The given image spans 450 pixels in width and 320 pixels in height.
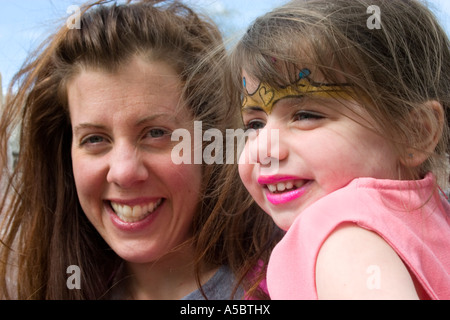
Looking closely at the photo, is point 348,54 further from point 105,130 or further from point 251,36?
point 105,130

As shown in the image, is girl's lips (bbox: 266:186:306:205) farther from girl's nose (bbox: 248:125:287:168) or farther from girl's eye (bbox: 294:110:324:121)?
girl's eye (bbox: 294:110:324:121)

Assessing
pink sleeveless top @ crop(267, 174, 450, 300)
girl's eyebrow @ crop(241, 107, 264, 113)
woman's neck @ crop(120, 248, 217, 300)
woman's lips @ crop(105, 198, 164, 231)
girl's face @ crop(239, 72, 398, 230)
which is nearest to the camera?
pink sleeveless top @ crop(267, 174, 450, 300)

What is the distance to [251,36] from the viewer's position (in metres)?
1.59

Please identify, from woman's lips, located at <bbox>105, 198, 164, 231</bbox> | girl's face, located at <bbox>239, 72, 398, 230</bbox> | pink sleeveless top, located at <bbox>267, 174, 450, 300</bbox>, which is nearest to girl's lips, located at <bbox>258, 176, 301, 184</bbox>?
girl's face, located at <bbox>239, 72, 398, 230</bbox>

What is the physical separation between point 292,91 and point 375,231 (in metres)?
0.50

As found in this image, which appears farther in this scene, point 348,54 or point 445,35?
point 445,35

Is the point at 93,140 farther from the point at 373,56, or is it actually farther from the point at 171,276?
the point at 373,56

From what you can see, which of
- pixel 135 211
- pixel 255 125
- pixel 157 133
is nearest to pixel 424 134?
pixel 255 125

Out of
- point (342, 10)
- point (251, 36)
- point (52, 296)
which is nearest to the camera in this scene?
point (342, 10)

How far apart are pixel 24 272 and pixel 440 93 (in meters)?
2.00

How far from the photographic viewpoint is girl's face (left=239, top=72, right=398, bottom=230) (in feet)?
4.41

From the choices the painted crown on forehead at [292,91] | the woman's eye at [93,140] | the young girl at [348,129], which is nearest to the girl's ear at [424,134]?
the young girl at [348,129]

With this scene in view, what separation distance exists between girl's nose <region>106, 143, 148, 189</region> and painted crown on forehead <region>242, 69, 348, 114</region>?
0.57m

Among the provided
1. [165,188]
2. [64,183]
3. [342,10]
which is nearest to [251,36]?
[342,10]
